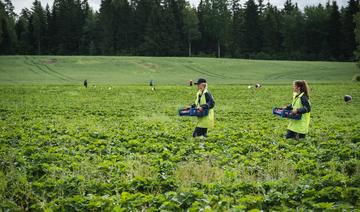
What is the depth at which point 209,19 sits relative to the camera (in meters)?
98.1

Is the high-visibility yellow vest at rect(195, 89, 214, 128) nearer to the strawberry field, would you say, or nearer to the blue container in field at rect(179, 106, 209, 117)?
the blue container in field at rect(179, 106, 209, 117)

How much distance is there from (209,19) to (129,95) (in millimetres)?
68401

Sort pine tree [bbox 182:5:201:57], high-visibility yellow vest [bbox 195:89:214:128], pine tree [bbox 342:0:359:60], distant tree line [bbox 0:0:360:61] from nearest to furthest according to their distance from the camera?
high-visibility yellow vest [bbox 195:89:214:128] < pine tree [bbox 342:0:359:60] < distant tree line [bbox 0:0:360:61] < pine tree [bbox 182:5:201:57]

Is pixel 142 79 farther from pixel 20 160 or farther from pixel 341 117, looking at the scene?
pixel 20 160

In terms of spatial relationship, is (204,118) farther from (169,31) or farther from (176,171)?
(169,31)

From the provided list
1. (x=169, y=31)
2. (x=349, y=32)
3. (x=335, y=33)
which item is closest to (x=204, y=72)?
(x=169, y=31)

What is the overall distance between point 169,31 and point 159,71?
3254 cm

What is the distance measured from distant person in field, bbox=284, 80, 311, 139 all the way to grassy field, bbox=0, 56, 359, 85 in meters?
37.9

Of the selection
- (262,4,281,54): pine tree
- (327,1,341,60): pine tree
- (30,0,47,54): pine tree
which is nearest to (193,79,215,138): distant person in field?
(327,1,341,60): pine tree

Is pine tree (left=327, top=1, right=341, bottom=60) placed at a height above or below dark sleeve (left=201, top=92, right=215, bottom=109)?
above

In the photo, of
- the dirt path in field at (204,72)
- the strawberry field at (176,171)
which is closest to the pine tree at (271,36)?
the dirt path in field at (204,72)

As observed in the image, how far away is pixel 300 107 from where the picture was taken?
1052 centimetres

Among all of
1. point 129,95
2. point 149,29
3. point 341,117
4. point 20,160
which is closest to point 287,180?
point 20,160

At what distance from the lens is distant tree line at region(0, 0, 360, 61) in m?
89.8
